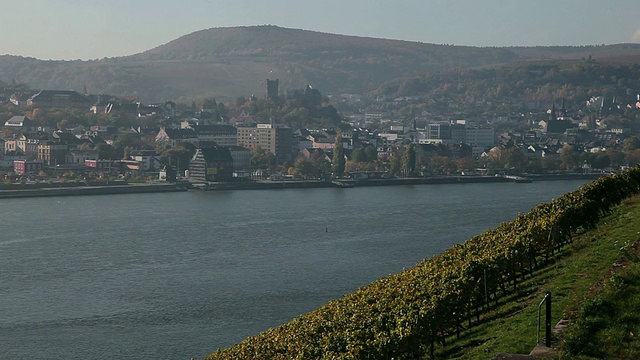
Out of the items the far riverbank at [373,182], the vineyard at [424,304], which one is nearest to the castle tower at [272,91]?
the far riverbank at [373,182]

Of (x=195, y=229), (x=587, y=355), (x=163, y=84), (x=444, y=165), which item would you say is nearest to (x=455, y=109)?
(x=163, y=84)

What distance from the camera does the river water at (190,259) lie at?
8406 millimetres

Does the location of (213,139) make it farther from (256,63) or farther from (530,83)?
(256,63)

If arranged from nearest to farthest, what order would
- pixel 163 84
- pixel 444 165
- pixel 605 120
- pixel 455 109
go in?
pixel 444 165 → pixel 605 120 → pixel 455 109 → pixel 163 84

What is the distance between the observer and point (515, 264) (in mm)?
6301

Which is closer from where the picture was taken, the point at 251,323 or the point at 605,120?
the point at 251,323

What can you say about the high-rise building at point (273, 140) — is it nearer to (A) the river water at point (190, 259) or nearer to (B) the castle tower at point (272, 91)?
(A) the river water at point (190, 259)

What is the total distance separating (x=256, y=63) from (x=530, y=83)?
70.2ft

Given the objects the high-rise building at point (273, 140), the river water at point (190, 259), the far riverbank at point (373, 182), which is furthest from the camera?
the high-rise building at point (273, 140)

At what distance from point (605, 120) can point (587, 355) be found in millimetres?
47260

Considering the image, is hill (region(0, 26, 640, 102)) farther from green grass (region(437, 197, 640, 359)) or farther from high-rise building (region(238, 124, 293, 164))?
green grass (region(437, 197, 640, 359))

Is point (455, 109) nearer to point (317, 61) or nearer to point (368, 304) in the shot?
point (317, 61)

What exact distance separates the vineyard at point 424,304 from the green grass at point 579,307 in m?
0.12

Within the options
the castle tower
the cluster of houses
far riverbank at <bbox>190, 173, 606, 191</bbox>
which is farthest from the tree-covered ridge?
far riverbank at <bbox>190, 173, 606, 191</bbox>
